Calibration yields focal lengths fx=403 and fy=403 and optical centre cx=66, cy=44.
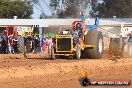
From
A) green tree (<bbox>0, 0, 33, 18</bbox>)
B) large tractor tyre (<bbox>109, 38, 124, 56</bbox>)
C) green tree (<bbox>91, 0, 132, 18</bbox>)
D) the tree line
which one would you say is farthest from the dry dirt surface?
green tree (<bbox>0, 0, 33, 18</bbox>)

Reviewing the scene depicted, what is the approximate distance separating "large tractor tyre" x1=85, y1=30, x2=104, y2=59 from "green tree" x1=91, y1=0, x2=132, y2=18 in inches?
1717

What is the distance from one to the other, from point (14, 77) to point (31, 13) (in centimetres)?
6022

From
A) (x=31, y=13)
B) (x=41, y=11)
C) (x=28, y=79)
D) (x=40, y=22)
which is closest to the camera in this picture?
(x=28, y=79)

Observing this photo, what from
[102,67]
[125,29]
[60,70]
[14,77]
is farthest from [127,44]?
[125,29]

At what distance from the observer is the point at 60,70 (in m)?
13.9

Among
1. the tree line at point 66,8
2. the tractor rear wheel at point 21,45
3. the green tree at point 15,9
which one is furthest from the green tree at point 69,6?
the tractor rear wheel at point 21,45

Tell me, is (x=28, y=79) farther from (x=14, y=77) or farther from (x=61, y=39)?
(x=61, y=39)

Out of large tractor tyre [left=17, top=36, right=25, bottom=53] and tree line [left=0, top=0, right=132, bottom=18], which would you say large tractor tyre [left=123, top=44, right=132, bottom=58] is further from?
tree line [left=0, top=0, right=132, bottom=18]

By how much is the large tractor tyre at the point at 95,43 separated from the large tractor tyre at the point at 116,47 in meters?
1.53

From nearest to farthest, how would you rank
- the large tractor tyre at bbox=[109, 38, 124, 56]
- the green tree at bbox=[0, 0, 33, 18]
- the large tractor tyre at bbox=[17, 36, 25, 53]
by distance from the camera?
the large tractor tyre at bbox=[109, 38, 124, 56]
the large tractor tyre at bbox=[17, 36, 25, 53]
the green tree at bbox=[0, 0, 33, 18]

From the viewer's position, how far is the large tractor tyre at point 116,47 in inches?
807

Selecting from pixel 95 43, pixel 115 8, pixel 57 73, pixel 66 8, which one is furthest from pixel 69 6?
pixel 57 73

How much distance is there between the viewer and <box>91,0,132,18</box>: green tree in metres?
62.2

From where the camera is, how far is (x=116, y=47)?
21625mm
